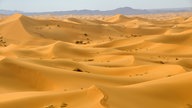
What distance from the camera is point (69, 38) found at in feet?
137

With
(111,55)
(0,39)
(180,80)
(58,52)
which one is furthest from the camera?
(0,39)

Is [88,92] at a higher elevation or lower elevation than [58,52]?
higher

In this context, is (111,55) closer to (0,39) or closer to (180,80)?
(180,80)

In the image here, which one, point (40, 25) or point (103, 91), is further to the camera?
point (40, 25)

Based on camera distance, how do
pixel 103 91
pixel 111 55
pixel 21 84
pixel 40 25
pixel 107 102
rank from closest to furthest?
pixel 107 102 < pixel 103 91 < pixel 21 84 < pixel 111 55 < pixel 40 25

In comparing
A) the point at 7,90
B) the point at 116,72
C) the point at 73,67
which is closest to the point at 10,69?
the point at 7,90

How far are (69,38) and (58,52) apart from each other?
15.5 metres

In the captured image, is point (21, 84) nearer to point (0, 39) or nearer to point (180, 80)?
point (180, 80)

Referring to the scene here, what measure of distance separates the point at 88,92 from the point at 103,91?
0.38m

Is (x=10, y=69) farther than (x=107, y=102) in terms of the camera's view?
Yes

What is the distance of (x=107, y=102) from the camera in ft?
26.5

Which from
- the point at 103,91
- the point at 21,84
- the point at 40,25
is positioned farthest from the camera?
the point at 40,25

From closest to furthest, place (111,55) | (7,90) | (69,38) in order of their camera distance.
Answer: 1. (7,90)
2. (111,55)
3. (69,38)

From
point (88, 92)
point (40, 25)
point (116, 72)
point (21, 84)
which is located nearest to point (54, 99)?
point (88, 92)
